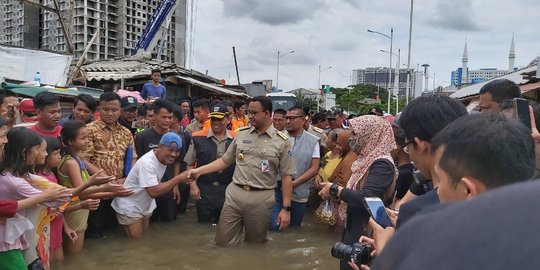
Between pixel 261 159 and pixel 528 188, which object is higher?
pixel 528 188

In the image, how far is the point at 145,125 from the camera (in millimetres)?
7289

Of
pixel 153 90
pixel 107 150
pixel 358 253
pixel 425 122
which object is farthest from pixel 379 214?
pixel 153 90

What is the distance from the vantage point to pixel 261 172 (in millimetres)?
4766

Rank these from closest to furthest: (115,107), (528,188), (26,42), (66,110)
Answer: (528,188)
(115,107)
(66,110)
(26,42)

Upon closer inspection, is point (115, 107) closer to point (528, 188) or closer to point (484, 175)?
point (484, 175)

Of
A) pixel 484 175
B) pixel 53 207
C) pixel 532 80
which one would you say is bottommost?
pixel 53 207

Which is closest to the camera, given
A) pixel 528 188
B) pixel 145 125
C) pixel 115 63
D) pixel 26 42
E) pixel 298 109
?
pixel 528 188

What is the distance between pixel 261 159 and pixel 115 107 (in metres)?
1.85

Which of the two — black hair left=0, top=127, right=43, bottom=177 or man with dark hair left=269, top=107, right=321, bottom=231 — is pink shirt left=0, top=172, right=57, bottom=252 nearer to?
black hair left=0, top=127, right=43, bottom=177

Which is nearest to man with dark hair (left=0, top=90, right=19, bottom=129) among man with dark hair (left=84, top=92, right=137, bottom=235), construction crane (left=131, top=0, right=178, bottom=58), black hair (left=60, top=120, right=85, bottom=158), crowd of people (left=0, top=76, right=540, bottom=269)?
crowd of people (left=0, top=76, right=540, bottom=269)

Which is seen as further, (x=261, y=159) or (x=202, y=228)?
(x=202, y=228)

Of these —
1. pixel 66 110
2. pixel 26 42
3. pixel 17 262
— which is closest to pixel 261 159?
pixel 17 262

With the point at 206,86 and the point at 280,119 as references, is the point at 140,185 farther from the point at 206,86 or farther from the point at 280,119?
the point at 206,86

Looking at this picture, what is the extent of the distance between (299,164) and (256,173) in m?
1.16
